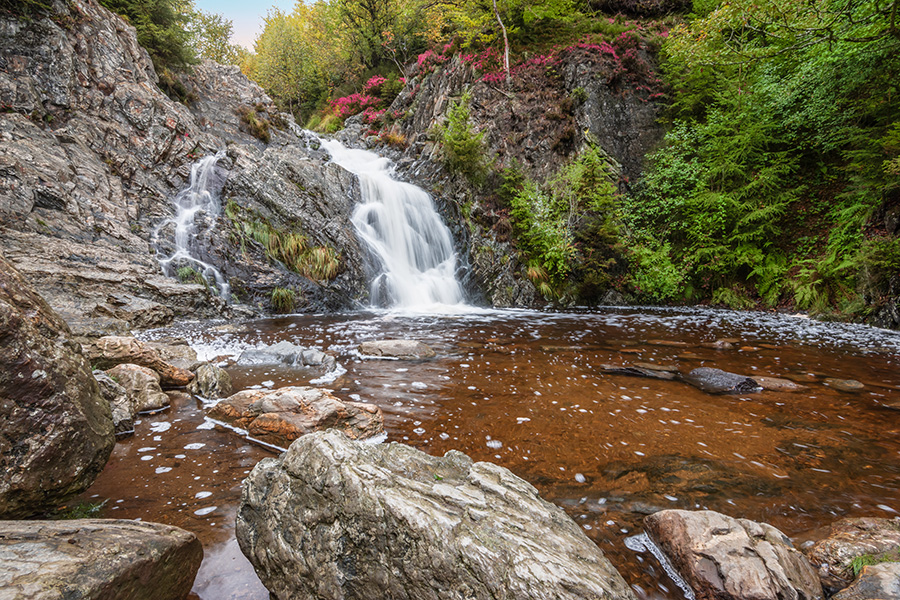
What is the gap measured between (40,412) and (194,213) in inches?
440

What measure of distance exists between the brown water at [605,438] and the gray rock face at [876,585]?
529mm

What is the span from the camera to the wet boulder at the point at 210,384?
4.13 m

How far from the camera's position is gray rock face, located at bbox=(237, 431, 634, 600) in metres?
1.43

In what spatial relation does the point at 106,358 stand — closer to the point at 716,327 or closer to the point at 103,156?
the point at 103,156

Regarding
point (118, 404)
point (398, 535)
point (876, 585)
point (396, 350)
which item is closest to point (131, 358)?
point (118, 404)

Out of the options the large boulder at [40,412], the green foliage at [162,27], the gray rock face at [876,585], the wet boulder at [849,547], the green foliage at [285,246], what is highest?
the green foliage at [162,27]

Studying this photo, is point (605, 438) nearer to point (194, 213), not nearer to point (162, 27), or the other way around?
point (194, 213)

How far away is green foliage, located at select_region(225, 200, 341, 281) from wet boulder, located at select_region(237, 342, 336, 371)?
564cm

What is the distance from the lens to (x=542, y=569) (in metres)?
1.44

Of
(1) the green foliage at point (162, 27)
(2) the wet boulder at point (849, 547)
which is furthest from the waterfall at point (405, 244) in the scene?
(2) the wet boulder at point (849, 547)

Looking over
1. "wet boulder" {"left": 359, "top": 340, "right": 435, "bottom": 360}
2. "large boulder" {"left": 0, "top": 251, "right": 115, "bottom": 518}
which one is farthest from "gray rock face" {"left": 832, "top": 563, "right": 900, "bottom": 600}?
"wet boulder" {"left": 359, "top": 340, "right": 435, "bottom": 360}

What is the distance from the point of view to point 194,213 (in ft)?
35.6

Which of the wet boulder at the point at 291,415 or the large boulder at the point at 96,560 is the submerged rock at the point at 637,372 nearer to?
the wet boulder at the point at 291,415

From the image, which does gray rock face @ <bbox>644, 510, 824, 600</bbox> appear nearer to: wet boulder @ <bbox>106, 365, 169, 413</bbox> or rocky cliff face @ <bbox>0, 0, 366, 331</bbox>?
wet boulder @ <bbox>106, 365, 169, 413</bbox>
